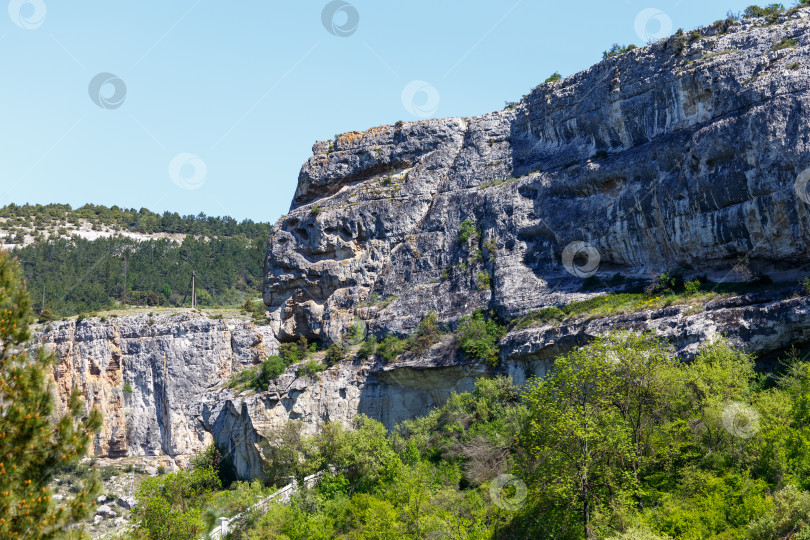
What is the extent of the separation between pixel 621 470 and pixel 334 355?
24643 millimetres

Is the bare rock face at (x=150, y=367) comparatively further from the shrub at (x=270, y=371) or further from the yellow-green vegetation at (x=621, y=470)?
the yellow-green vegetation at (x=621, y=470)

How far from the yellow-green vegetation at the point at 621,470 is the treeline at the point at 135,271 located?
49.5 metres

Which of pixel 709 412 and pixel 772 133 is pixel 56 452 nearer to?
pixel 709 412

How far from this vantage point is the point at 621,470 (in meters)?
25.5

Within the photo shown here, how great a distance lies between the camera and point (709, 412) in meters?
27.7

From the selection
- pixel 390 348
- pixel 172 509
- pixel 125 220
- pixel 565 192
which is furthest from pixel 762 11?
pixel 125 220

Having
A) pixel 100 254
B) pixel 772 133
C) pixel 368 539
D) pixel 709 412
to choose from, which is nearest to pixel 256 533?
pixel 368 539

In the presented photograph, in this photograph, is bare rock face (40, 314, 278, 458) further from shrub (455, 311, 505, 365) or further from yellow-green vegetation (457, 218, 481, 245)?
shrub (455, 311, 505, 365)

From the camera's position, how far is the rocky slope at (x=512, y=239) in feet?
120

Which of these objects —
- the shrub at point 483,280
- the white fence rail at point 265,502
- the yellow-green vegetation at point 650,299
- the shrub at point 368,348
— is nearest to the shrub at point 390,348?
the shrub at point 368,348

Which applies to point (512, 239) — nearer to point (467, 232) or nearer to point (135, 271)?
point (467, 232)

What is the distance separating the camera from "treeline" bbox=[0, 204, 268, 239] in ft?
354

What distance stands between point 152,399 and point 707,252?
35849mm

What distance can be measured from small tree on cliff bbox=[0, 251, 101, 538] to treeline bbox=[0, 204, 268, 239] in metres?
95.6
